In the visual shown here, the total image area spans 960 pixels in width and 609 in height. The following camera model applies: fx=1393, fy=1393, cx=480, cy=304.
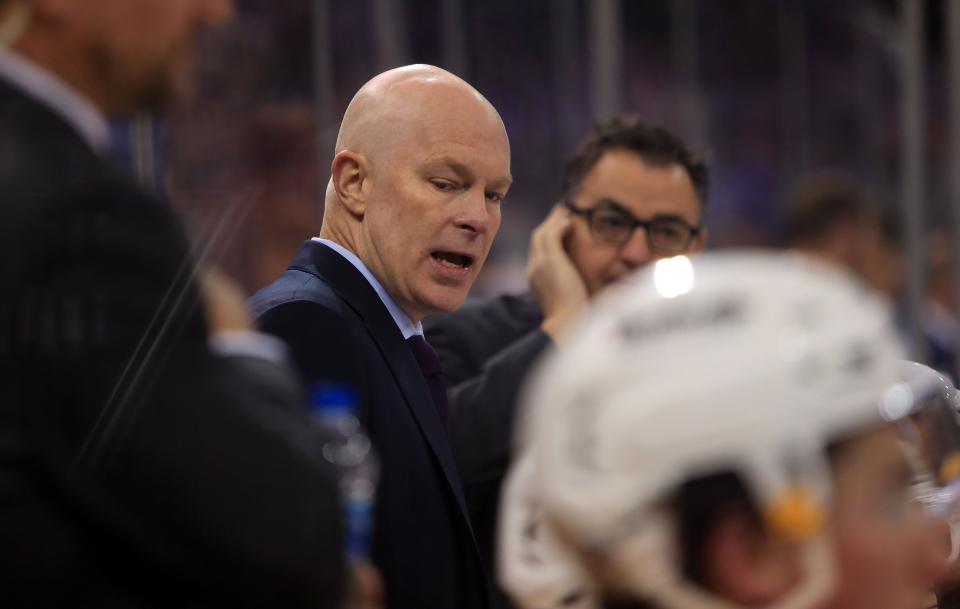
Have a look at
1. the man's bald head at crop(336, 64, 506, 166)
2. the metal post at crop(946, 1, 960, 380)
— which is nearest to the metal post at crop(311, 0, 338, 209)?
the man's bald head at crop(336, 64, 506, 166)

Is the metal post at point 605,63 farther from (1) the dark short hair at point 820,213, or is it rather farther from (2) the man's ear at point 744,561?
(2) the man's ear at point 744,561

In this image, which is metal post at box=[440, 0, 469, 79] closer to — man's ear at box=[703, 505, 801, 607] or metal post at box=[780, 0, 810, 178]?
metal post at box=[780, 0, 810, 178]

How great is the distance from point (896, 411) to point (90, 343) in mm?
637

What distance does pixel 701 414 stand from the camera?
103cm

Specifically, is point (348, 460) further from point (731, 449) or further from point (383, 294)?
point (383, 294)

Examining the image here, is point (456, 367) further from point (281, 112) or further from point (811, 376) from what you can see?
point (811, 376)

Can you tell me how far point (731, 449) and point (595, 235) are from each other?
203 cm

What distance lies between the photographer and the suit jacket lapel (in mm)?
2010

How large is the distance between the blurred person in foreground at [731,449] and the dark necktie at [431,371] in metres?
1.07

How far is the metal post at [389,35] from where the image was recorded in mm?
6148

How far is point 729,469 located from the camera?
3.39 ft

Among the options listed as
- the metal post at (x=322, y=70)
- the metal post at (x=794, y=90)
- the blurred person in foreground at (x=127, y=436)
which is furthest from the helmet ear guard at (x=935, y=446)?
the metal post at (x=794, y=90)

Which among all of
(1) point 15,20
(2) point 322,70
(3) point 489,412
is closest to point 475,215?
(3) point 489,412

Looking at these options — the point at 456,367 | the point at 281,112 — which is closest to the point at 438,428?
the point at 456,367
